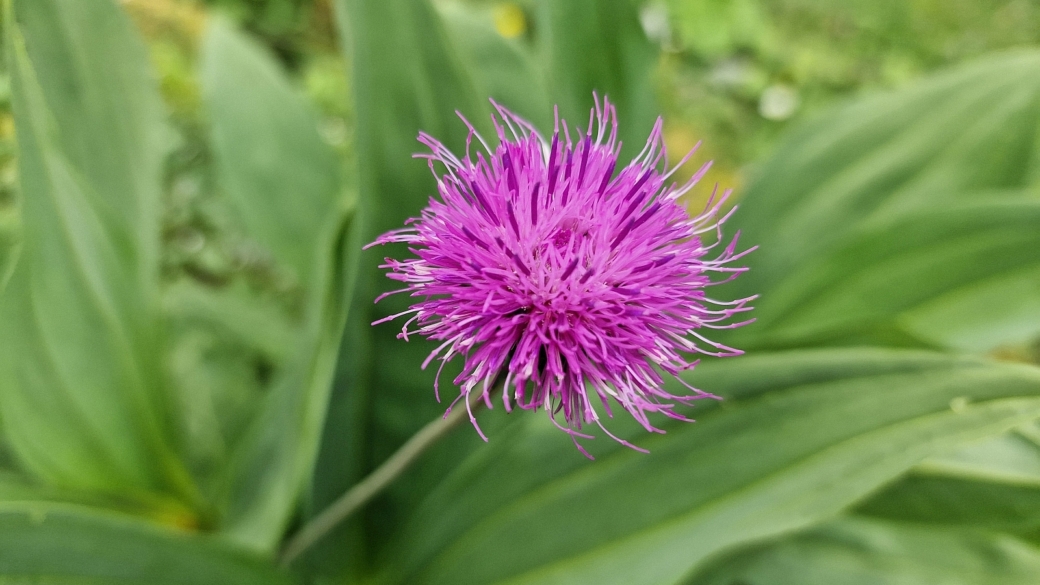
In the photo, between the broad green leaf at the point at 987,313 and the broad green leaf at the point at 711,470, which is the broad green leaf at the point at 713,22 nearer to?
the broad green leaf at the point at 987,313

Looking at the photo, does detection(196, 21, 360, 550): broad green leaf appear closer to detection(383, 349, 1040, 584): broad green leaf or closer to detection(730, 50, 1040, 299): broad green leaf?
detection(383, 349, 1040, 584): broad green leaf

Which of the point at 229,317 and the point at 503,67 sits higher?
the point at 503,67

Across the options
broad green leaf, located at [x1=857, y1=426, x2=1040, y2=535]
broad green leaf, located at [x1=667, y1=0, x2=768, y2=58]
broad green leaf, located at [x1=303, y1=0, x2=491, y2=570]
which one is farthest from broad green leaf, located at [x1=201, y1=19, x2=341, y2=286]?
broad green leaf, located at [x1=667, y1=0, x2=768, y2=58]

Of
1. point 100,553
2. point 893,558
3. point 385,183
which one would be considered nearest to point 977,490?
point 893,558

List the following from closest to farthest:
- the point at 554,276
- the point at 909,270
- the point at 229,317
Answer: the point at 554,276 → the point at 909,270 → the point at 229,317

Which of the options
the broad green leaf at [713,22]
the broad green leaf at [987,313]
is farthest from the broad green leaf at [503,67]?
the broad green leaf at [713,22]

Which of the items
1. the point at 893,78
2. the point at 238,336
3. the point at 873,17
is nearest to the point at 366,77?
the point at 238,336

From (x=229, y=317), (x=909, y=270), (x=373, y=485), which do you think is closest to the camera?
(x=373, y=485)

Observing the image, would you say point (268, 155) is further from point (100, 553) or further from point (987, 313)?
point (987, 313)

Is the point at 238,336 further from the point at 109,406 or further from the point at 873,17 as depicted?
the point at 873,17
